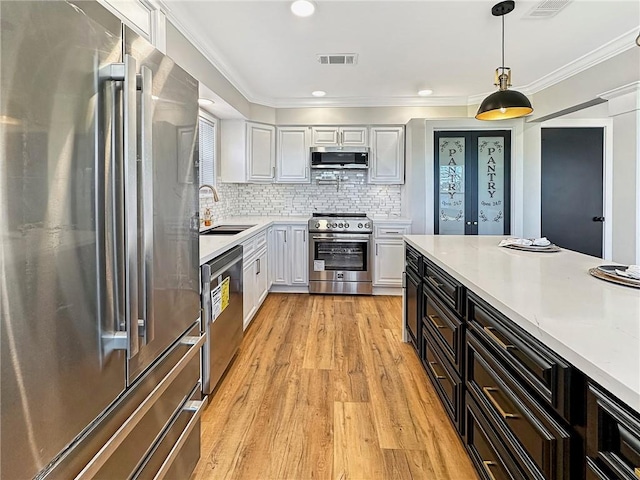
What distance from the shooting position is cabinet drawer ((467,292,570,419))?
964mm

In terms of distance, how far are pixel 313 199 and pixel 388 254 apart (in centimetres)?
141

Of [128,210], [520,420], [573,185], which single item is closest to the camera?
[128,210]

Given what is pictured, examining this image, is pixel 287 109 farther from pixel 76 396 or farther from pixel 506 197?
pixel 76 396

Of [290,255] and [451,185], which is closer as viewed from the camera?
[451,185]

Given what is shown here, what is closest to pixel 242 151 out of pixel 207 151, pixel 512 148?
pixel 207 151

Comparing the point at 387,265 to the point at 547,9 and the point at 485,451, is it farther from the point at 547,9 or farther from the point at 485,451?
the point at 485,451

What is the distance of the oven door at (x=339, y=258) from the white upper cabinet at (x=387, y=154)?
99cm

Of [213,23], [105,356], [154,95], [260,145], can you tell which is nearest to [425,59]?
[213,23]

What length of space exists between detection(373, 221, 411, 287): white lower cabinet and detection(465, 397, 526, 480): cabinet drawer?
Answer: 10.2 feet

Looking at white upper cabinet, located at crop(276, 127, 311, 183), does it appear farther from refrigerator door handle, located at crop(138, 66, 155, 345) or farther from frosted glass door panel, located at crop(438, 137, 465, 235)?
refrigerator door handle, located at crop(138, 66, 155, 345)

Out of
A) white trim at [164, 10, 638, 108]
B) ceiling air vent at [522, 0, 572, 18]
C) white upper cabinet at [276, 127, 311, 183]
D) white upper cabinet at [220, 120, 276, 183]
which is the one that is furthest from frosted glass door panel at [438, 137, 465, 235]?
white upper cabinet at [220, 120, 276, 183]

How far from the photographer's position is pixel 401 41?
309 centimetres

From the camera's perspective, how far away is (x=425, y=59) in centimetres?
350

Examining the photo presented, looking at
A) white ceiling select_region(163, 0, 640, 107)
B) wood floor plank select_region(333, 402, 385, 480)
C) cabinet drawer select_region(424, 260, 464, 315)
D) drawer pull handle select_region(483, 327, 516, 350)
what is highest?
white ceiling select_region(163, 0, 640, 107)
